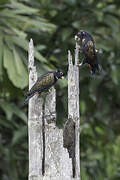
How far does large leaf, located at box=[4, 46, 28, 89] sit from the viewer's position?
9.62 m

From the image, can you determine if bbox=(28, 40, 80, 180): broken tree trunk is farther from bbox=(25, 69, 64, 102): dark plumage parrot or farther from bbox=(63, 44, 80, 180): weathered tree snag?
bbox=(25, 69, 64, 102): dark plumage parrot

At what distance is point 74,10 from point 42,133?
215 inches

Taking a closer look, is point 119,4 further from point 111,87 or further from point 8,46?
point 8,46

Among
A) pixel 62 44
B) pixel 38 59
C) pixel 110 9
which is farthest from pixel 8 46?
pixel 110 9

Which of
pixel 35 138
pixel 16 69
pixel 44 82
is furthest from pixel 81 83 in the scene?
pixel 44 82

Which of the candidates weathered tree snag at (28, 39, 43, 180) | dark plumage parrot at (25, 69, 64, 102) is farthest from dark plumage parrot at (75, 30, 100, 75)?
weathered tree snag at (28, 39, 43, 180)

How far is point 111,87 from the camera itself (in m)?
13.3

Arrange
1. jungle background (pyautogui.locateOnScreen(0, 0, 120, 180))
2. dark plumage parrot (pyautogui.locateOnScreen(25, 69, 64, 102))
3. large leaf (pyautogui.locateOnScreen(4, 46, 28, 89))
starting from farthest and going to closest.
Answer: jungle background (pyautogui.locateOnScreen(0, 0, 120, 180))
large leaf (pyautogui.locateOnScreen(4, 46, 28, 89))
dark plumage parrot (pyautogui.locateOnScreen(25, 69, 64, 102))

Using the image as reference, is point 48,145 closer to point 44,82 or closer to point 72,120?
point 72,120

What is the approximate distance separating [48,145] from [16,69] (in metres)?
2.44

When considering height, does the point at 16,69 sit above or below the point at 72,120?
above

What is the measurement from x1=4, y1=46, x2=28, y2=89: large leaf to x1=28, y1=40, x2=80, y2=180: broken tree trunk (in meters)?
2.03

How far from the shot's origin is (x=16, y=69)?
9.74 meters

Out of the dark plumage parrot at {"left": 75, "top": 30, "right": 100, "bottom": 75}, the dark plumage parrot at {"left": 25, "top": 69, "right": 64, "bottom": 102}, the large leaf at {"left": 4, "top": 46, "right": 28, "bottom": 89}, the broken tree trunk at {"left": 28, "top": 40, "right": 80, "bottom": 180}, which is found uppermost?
the large leaf at {"left": 4, "top": 46, "right": 28, "bottom": 89}
